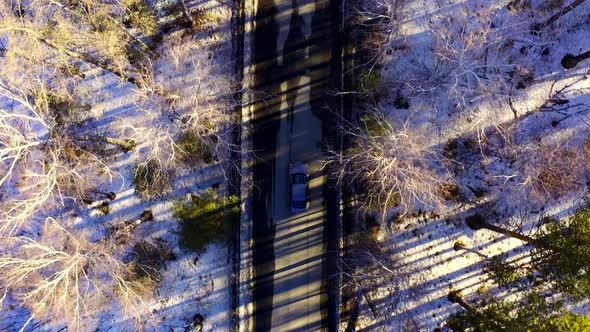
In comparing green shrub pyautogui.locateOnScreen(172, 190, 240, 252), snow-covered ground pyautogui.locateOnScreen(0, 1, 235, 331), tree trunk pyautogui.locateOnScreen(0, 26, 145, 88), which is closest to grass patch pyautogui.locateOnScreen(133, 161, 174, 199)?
snow-covered ground pyautogui.locateOnScreen(0, 1, 235, 331)

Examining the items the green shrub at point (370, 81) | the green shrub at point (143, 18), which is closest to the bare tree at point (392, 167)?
the green shrub at point (370, 81)

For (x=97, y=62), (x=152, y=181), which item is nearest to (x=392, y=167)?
(x=152, y=181)

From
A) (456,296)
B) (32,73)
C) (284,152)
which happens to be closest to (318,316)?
(456,296)

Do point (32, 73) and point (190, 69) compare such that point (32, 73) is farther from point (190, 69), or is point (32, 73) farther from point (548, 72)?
point (548, 72)

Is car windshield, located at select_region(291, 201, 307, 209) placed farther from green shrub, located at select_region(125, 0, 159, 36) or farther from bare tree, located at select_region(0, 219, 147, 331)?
green shrub, located at select_region(125, 0, 159, 36)

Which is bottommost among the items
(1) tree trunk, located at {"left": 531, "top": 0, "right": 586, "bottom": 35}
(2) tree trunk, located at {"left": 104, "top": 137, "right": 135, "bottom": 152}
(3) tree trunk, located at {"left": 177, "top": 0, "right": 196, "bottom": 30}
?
(2) tree trunk, located at {"left": 104, "top": 137, "right": 135, "bottom": 152}
